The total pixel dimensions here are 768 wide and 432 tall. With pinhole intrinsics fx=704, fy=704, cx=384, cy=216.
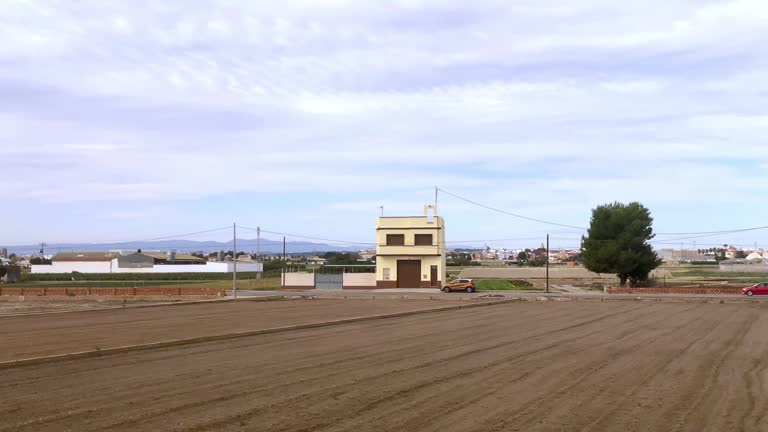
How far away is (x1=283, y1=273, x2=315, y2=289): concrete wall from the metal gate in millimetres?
538

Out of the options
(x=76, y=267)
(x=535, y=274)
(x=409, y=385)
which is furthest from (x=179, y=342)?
(x=76, y=267)

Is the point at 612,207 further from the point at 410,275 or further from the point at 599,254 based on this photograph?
the point at 410,275

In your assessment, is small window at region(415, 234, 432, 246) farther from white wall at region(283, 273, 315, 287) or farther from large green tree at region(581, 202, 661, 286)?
large green tree at region(581, 202, 661, 286)

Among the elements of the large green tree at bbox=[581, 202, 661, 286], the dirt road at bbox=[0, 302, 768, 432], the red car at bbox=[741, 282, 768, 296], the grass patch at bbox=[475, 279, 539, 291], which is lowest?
the grass patch at bbox=[475, 279, 539, 291]

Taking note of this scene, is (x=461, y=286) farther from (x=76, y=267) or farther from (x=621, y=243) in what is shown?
(x=76, y=267)

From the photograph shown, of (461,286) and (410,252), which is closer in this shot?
→ (461,286)

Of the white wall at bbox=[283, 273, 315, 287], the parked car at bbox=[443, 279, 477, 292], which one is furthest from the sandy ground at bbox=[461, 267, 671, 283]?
the parked car at bbox=[443, 279, 477, 292]

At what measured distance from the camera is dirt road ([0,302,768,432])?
11.5 m

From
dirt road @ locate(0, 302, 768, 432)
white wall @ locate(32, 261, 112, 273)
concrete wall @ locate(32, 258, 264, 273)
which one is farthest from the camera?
white wall @ locate(32, 261, 112, 273)

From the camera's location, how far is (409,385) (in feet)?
48.6

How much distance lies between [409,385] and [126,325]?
18.6 meters

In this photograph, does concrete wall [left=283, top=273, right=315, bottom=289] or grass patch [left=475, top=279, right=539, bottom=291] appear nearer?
grass patch [left=475, top=279, right=539, bottom=291]

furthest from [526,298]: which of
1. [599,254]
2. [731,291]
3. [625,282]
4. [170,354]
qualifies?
[170,354]

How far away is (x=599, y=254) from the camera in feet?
250
